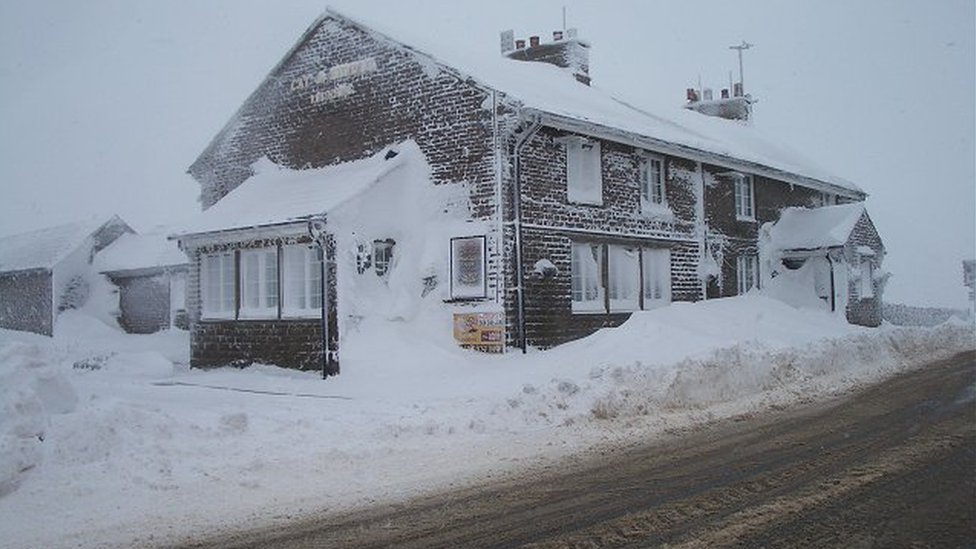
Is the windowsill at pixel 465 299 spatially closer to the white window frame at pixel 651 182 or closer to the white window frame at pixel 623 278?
the white window frame at pixel 623 278

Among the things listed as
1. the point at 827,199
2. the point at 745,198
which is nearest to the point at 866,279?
the point at 827,199

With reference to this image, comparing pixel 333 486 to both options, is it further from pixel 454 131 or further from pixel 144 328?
pixel 144 328

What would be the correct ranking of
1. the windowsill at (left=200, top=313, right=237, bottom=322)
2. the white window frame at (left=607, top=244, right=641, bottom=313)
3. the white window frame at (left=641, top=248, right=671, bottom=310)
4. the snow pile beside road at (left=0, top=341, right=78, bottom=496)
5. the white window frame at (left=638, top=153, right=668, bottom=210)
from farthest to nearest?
the white window frame at (left=638, top=153, right=668, bottom=210), the white window frame at (left=641, top=248, right=671, bottom=310), the white window frame at (left=607, top=244, right=641, bottom=313), the windowsill at (left=200, top=313, right=237, bottom=322), the snow pile beside road at (left=0, top=341, right=78, bottom=496)

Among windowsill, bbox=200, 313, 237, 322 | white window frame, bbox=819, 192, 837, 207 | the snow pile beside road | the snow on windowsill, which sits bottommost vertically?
the snow pile beside road

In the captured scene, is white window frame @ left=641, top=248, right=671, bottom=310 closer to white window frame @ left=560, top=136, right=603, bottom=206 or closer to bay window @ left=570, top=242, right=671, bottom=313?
bay window @ left=570, top=242, right=671, bottom=313

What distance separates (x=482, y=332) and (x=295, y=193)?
543 cm

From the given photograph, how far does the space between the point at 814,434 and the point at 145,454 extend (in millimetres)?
7576

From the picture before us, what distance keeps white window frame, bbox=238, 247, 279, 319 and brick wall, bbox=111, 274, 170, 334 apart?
10.4m

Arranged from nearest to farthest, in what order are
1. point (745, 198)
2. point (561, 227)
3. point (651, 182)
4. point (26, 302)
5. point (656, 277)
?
point (26, 302), point (561, 227), point (656, 277), point (651, 182), point (745, 198)

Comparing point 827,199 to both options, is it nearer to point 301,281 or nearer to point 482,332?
point 482,332

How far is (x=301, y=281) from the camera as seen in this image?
1800cm

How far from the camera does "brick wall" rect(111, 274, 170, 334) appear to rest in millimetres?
28391

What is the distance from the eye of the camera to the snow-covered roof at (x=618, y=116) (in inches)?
755

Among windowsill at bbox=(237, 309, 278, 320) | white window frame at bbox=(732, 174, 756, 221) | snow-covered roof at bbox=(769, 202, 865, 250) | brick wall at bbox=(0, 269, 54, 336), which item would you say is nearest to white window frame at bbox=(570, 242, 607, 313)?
windowsill at bbox=(237, 309, 278, 320)
